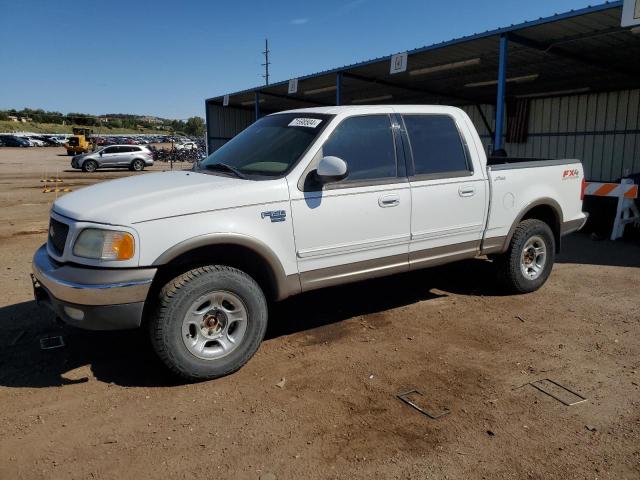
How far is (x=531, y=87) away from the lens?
17.6 meters

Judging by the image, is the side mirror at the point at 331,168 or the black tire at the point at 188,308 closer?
the black tire at the point at 188,308

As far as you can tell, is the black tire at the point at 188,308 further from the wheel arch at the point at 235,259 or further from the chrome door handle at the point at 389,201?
the chrome door handle at the point at 389,201

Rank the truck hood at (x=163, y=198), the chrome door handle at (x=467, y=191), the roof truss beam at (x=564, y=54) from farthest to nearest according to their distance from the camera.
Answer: the roof truss beam at (x=564, y=54)
the chrome door handle at (x=467, y=191)
the truck hood at (x=163, y=198)

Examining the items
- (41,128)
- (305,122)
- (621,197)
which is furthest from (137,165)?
(41,128)

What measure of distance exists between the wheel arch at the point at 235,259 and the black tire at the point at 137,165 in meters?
29.1

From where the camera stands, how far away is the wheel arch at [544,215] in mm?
5434

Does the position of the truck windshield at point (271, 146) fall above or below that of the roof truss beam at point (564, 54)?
below

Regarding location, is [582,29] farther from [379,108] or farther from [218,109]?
[218,109]

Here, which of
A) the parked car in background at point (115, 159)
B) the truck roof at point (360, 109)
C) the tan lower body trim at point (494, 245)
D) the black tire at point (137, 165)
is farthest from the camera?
the black tire at point (137, 165)

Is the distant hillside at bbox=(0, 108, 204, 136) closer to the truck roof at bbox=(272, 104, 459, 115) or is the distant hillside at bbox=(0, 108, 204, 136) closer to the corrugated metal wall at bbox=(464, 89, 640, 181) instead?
the corrugated metal wall at bbox=(464, 89, 640, 181)

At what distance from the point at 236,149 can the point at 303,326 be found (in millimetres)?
1775

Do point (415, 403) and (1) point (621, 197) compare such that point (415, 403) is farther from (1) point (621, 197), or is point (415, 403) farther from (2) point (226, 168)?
(1) point (621, 197)

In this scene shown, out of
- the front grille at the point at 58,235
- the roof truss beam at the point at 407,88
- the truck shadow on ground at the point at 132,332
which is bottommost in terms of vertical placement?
the truck shadow on ground at the point at 132,332

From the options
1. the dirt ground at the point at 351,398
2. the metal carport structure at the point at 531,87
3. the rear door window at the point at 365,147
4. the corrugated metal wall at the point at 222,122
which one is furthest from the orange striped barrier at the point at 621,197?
the corrugated metal wall at the point at 222,122
